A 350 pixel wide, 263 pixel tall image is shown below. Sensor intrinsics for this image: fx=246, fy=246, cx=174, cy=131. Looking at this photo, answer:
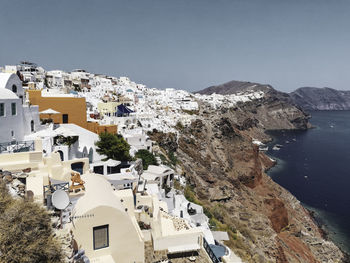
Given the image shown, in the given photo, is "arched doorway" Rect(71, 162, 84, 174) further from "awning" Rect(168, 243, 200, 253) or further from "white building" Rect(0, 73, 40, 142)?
"awning" Rect(168, 243, 200, 253)

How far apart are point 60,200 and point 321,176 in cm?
8220

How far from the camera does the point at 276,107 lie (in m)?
196

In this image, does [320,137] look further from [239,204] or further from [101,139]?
[101,139]

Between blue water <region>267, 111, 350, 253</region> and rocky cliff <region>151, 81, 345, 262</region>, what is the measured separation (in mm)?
5001

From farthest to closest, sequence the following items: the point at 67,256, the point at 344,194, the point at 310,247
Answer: the point at 344,194 → the point at 310,247 → the point at 67,256

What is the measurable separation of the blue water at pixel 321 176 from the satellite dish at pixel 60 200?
160 ft

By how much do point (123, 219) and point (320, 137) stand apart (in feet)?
500

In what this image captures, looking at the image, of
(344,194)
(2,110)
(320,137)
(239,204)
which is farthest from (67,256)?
(320,137)

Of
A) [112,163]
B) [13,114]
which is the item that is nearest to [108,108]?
[112,163]

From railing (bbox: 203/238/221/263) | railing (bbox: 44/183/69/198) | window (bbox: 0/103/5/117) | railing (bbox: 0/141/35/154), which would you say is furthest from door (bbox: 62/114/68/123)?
railing (bbox: 203/238/221/263)

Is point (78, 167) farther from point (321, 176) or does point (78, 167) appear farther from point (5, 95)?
point (321, 176)

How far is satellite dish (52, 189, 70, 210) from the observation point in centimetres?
973

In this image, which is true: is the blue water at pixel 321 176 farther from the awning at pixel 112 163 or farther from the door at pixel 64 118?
the door at pixel 64 118

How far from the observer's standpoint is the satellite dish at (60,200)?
31.9 ft
